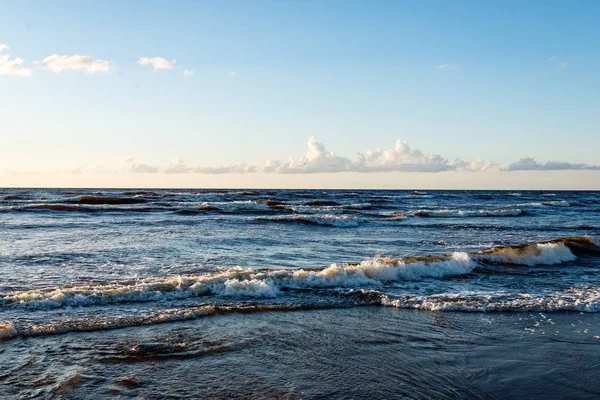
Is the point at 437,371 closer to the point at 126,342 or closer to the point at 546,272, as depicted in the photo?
the point at 126,342

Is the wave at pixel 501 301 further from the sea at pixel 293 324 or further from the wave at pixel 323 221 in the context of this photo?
the wave at pixel 323 221

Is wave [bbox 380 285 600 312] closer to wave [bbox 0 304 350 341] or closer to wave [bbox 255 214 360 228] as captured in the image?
wave [bbox 0 304 350 341]

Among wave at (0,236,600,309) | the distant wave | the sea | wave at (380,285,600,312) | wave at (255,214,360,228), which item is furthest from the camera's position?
Result: wave at (255,214,360,228)

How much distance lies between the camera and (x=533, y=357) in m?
6.59

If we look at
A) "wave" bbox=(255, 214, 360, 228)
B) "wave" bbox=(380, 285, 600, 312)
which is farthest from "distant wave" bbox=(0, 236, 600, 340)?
"wave" bbox=(255, 214, 360, 228)

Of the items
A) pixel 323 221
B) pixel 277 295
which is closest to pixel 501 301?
pixel 277 295

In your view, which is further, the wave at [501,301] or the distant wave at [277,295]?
the wave at [501,301]

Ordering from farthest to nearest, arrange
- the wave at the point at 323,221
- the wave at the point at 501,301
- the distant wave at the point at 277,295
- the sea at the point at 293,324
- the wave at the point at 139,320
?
the wave at the point at 323,221 → the wave at the point at 501,301 → the distant wave at the point at 277,295 → the wave at the point at 139,320 → the sea at the point at 293,324

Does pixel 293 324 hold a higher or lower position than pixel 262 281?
lower

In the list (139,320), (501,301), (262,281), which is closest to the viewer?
(139,320)

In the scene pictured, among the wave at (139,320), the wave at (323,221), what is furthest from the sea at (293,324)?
the wave at (323,221)

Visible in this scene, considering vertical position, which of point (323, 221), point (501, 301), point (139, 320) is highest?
point (139, 320)

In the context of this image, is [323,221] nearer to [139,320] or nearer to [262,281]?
[262,281]

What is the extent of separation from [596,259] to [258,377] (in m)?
15.6
